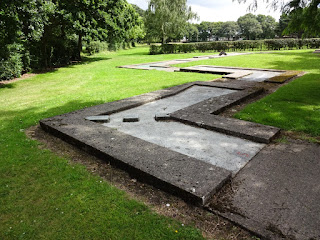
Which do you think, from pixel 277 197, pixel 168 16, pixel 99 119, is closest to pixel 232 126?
pixel 277 197

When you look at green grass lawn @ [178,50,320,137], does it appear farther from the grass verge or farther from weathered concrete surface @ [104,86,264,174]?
the grass verge

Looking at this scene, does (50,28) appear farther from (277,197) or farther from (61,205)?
(277,197)

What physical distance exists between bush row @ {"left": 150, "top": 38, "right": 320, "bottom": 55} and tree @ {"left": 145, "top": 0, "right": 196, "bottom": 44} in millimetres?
2737

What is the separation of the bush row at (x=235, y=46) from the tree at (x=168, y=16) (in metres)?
2.74

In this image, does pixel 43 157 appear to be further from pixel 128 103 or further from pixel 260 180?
pixel 260 180

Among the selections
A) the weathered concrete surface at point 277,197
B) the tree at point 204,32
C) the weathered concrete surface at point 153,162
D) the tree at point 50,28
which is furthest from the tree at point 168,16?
the tree at point 204,32

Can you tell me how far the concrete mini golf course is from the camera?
254 centimetres

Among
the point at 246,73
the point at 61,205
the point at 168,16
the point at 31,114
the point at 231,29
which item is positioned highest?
the point at 231,29

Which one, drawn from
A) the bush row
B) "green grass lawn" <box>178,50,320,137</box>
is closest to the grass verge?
"green grass lawn" <box>178,50,320,137</box>

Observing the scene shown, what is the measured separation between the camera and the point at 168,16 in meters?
34.3

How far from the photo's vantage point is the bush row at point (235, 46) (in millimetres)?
32875

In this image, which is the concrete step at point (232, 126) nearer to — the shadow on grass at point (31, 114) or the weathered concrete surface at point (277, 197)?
the weathered concrete surface at point (277, 197)

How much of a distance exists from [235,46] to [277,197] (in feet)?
121

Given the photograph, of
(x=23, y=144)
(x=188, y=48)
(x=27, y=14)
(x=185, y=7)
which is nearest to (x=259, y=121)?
(x=23, y=144)
